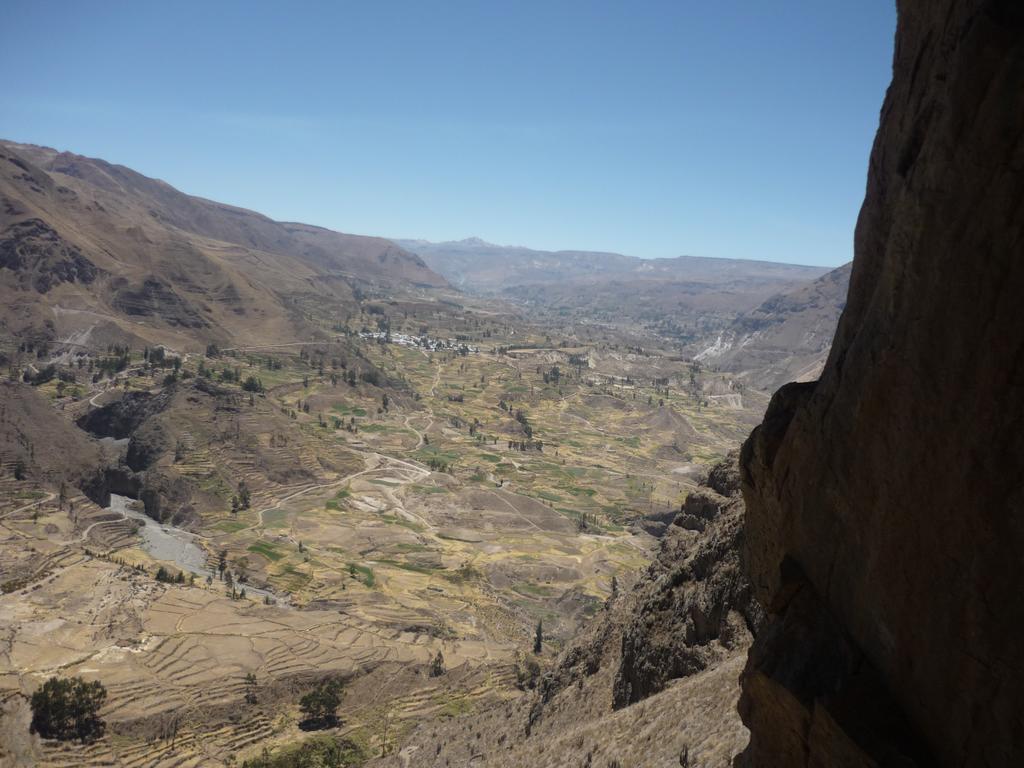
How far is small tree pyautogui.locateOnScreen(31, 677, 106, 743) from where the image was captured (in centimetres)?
5112

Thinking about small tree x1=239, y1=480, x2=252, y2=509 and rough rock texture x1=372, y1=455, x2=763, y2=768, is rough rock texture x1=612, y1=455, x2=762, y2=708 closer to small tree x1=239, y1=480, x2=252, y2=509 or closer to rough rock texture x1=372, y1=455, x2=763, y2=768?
rough rock texture x1=372, y1=455, x2=763, y2=768

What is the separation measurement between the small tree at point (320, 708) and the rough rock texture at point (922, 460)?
2067 inches

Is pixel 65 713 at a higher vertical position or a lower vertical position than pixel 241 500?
higher

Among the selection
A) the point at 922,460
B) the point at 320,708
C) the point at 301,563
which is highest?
the point at 922,460

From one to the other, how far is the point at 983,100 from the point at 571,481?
14655cm

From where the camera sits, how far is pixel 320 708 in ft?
192

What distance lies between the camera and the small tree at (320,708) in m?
58.1

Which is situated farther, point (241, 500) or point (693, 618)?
point (241, 500)

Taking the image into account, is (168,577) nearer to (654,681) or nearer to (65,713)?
(65,713)

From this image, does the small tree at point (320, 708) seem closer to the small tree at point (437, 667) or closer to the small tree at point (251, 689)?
the small tree at point (251, 689)

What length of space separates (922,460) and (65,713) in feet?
199

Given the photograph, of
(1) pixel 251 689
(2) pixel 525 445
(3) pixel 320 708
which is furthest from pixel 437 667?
(2) pixel 525 445

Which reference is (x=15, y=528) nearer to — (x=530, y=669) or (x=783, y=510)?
(x=530, y=669)

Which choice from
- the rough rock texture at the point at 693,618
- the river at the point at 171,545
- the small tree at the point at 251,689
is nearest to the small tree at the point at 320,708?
the small tree at the point at 251,689
